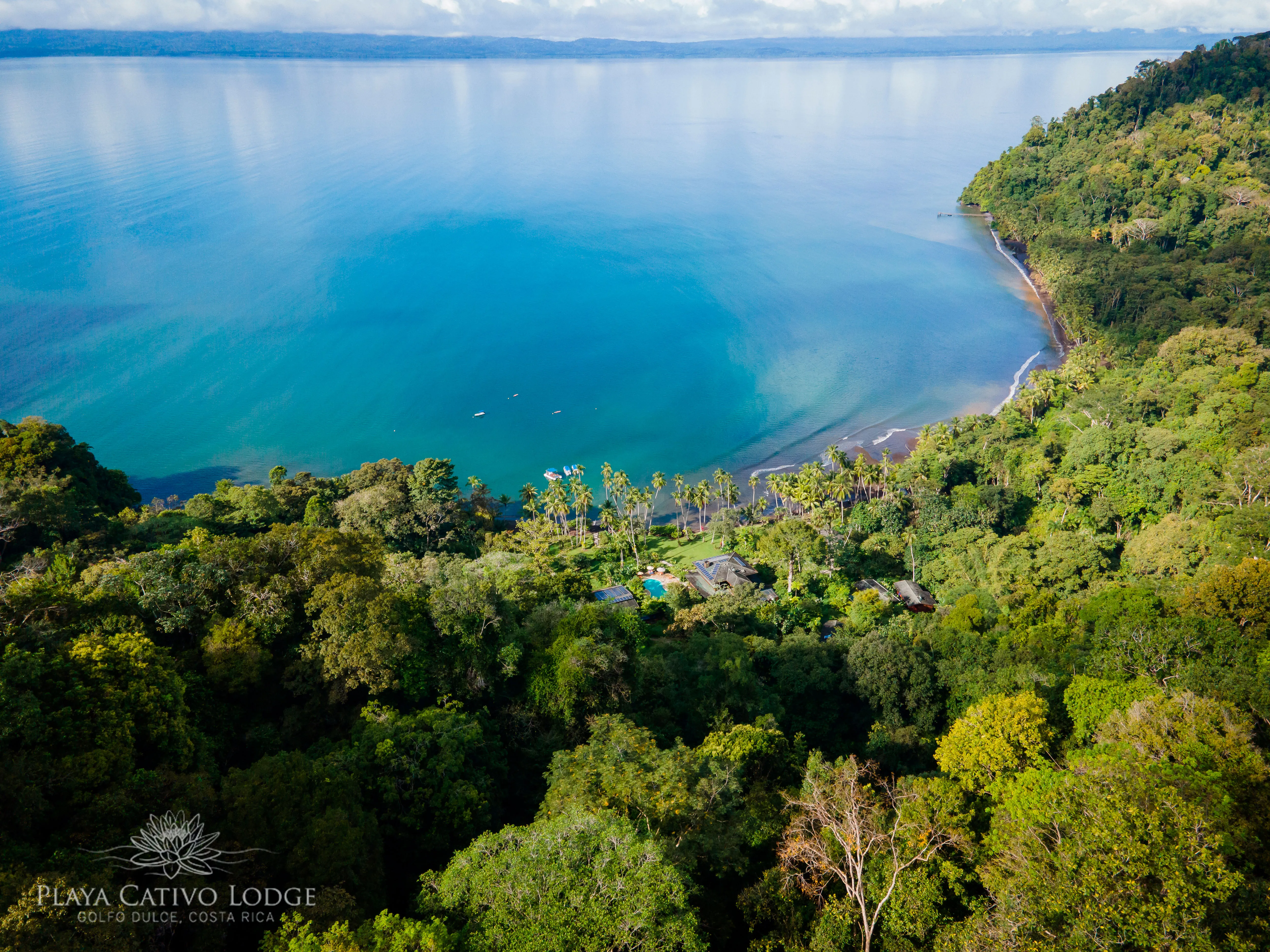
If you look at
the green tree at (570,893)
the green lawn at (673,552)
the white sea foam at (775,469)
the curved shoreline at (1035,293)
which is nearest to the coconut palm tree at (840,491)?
the white sea foam at (775,469)

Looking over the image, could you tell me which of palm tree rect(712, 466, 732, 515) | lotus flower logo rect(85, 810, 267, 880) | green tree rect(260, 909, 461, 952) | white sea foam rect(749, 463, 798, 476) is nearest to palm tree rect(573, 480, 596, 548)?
palm tree rect(712, 466, 732, 515)

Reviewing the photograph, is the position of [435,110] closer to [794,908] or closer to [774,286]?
[774,286]

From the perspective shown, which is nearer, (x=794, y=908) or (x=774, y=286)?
(x=794, y=908)

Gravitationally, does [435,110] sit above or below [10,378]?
above

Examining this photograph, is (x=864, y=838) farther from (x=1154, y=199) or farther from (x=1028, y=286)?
(x=1154, y=199)

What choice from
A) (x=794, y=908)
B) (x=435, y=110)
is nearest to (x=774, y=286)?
(x=794, y=908)

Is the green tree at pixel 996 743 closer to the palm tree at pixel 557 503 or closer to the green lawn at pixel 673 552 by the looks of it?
the green lawn at pixel 673 552

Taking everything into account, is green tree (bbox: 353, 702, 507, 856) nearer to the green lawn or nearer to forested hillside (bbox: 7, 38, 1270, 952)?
forested hillside (bbox: 7, 38, 1270, 952)
